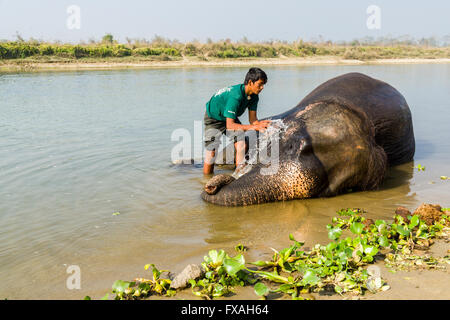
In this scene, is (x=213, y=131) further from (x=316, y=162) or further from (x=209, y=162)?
(x=316, y=162)

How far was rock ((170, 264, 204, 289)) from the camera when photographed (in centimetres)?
328

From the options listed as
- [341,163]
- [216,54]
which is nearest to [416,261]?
[341,163]

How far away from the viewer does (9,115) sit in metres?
12.3

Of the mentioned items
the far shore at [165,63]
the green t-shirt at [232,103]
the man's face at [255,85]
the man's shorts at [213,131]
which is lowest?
the man's shorts at [213,131]

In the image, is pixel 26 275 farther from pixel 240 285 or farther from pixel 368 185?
pixel 368 185

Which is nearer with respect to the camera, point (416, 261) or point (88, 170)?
point (416, 261)

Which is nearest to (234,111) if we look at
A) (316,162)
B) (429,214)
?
(316,162)

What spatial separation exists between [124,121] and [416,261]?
30.2 feet

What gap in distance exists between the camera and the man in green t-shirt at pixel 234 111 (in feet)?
18.8

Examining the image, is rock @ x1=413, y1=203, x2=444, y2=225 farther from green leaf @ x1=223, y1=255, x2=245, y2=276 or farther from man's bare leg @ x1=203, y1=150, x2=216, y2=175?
man's bare leg @ x1=203, y1=150, x2=216, y2=175

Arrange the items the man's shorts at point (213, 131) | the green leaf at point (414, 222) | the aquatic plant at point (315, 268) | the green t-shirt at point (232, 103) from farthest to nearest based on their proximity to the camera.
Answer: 1. the man's shorts at point (213, 131)
2. the green t-shirt at point (232, 103)
3. the green leaf at point (414, 222)
4. the aquatic plant at point (315, 268)

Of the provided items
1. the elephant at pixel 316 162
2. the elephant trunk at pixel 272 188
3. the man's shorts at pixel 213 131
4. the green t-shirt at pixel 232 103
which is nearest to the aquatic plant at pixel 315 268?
the elephant trunk at pixel 272 188

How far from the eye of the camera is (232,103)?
19.5 ft

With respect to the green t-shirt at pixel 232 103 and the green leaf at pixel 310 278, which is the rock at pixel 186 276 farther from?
the green t-shirt at pixel 232 103
